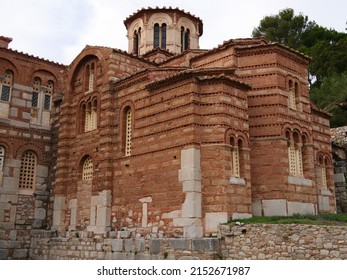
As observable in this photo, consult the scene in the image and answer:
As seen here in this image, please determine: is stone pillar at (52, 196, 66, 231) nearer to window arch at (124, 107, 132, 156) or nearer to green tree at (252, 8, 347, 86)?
window arch at (124, 107, 132, 156)

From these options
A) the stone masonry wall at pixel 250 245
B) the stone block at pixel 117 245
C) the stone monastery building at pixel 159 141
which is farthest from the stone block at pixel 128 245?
the stone monastery building at pixel 159 141

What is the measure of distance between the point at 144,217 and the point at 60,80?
9.66m

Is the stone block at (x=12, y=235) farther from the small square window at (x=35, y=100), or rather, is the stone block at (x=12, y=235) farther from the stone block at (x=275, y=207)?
the stone block at (x=275, y=207)

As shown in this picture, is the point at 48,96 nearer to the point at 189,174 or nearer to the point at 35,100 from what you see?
the point at 35,100

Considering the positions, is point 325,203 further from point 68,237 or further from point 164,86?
point 68,237

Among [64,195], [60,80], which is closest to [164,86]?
[64,195]

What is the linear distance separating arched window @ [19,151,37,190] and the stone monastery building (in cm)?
5

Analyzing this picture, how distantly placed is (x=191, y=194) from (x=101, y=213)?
447 cm

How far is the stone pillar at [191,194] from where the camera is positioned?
11.9 metres

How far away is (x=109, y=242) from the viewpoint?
14.2 m

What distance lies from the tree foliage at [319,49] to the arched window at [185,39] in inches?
315

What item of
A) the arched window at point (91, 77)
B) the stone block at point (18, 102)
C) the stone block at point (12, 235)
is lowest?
the stone block at point (12, 235)

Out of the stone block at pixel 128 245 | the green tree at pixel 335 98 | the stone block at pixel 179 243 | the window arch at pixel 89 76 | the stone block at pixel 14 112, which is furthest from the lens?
the green tree at pixel 335 98

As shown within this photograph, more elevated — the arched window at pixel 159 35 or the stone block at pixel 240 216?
the arched window at pixel 159 35
